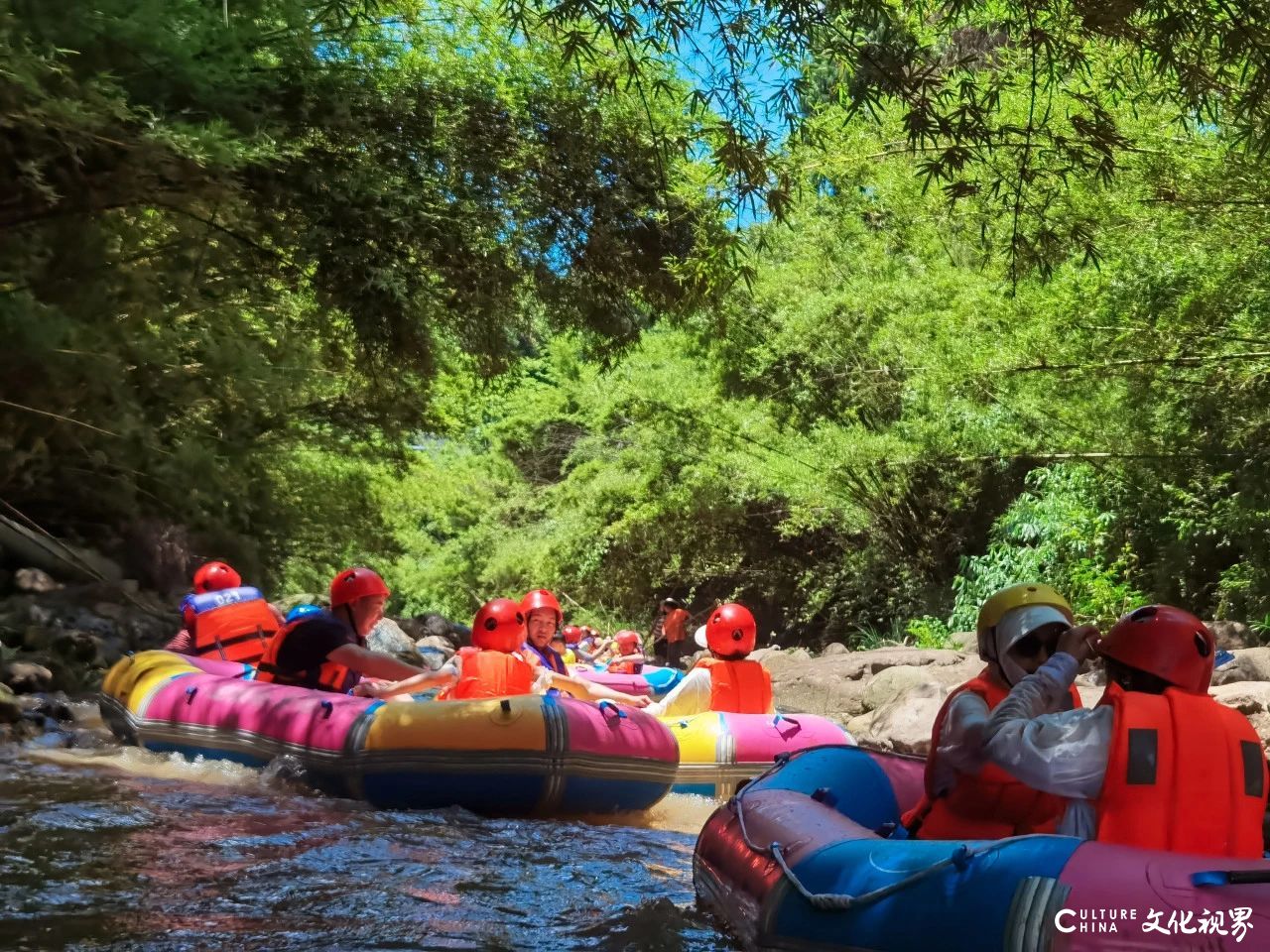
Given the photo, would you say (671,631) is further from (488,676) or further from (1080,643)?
(1080,643)

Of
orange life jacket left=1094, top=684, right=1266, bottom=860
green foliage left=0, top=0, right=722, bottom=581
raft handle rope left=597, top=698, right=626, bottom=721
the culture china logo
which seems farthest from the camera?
green foliage left=0, top=0, right=722, bottom=581

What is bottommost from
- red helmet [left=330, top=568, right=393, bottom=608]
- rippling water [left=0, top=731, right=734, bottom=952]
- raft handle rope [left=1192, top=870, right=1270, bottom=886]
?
rippling water [left=0, top=731, right=734, bottom=952]

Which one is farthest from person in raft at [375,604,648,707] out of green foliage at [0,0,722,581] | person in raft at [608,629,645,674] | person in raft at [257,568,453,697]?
person in raft at [608,629,645,674]

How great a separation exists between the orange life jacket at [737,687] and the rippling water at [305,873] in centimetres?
92

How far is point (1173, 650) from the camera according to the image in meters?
3.04

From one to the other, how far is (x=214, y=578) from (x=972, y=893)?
6.69m

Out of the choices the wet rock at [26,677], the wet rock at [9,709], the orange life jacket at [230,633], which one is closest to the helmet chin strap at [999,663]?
the orange life jacket at [230,633]

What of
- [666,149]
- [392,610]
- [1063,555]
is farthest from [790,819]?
[392,610]

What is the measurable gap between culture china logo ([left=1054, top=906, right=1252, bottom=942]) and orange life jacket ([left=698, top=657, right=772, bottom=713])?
15.5 feet

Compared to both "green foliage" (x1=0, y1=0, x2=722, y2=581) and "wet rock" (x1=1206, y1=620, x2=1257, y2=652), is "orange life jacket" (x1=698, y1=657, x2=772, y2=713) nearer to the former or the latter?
"green foliage" (x1=0, y1=0, x2=722, y2=581)

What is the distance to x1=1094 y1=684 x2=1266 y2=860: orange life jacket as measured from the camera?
292 centimetres

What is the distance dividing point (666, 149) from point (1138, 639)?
10.8 feet

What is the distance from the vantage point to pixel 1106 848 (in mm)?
2838

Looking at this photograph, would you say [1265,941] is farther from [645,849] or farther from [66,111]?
[66,111]
